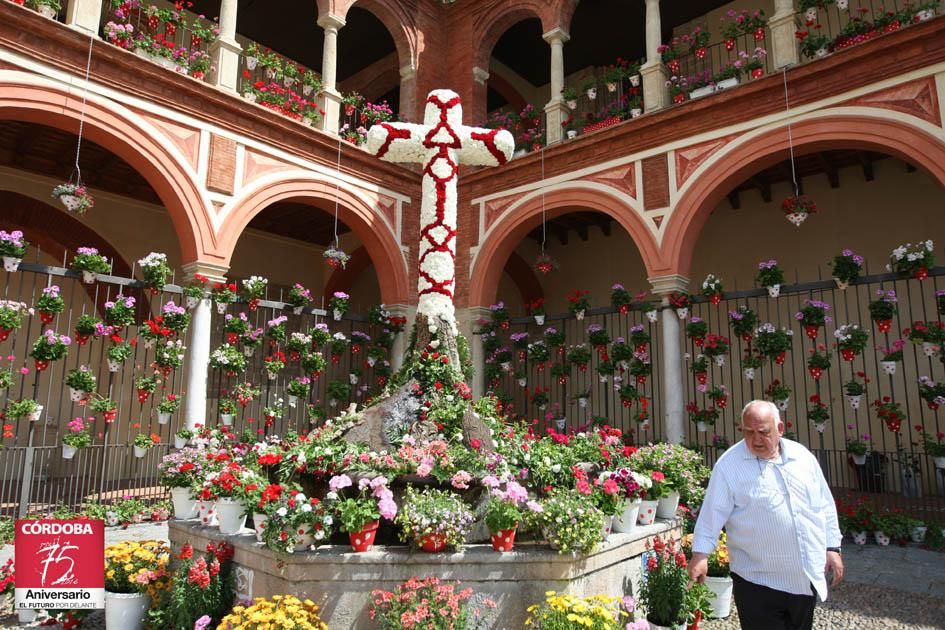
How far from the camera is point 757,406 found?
104 inches

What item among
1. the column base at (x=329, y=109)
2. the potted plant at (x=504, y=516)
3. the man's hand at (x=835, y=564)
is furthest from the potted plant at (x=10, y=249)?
the man's hand at (x=835, y=564)

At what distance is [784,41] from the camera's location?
316 inches

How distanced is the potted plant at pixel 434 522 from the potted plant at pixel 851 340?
5.74 metres

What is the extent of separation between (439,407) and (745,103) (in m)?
6.17

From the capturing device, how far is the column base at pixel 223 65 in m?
8.55

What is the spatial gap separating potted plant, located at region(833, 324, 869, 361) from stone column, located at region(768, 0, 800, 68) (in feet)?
11.0

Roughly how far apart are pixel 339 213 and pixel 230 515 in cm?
664

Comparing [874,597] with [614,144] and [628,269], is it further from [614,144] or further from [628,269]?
[628,269]

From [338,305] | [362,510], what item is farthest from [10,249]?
[362,510]

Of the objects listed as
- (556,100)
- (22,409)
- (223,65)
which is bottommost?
(22,409)

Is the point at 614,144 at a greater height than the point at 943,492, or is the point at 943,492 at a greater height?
the point at 614,144

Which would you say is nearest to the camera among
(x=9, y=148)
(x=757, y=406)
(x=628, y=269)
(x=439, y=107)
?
(x=757, y=406)

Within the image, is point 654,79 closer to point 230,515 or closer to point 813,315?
point 813,315

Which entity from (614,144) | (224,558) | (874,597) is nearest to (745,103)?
(614,144)
